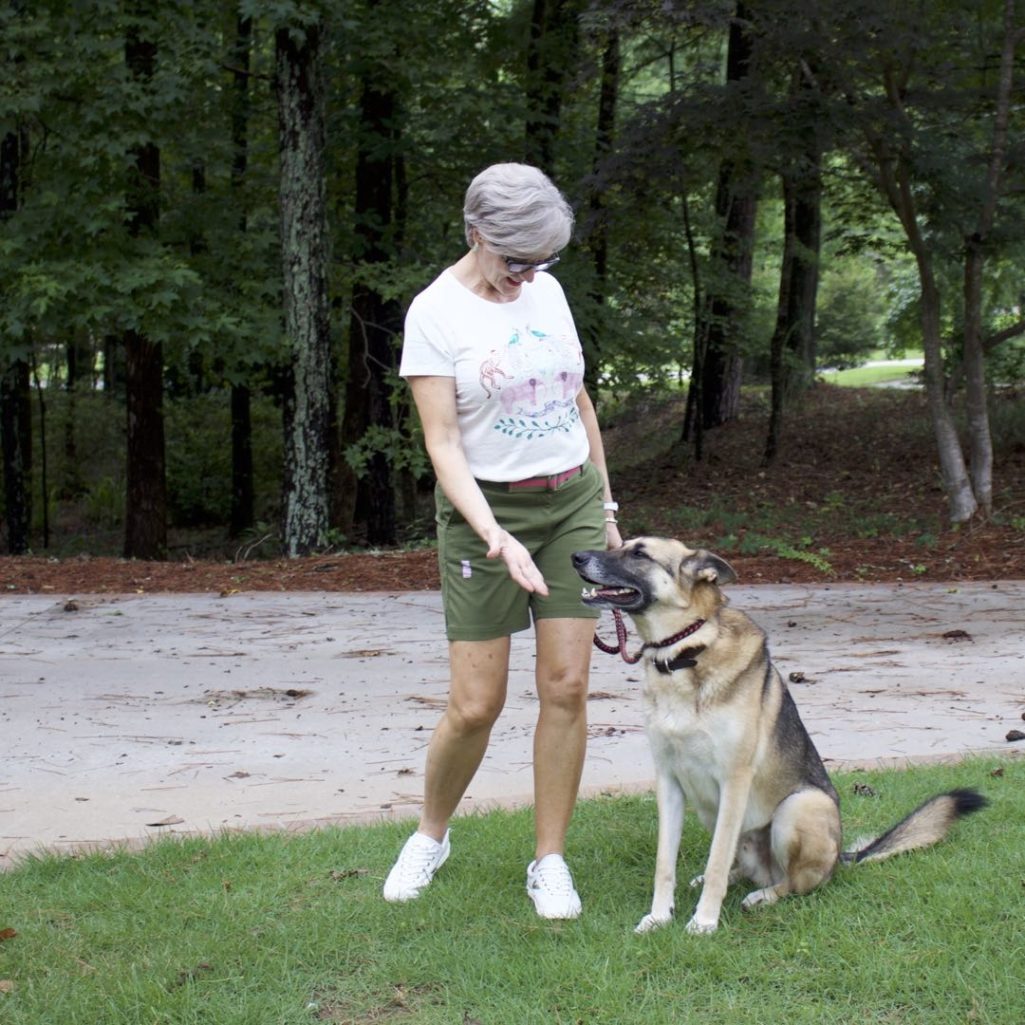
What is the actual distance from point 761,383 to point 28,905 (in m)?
24.1

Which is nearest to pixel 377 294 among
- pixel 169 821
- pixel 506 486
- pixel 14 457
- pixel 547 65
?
pixel 547 65

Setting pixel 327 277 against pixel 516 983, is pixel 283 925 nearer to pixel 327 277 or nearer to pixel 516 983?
pixel 516 983

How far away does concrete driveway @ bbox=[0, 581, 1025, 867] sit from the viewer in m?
5.73

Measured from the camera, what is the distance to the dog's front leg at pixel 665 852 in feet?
13.8

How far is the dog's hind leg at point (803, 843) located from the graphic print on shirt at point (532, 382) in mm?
1487

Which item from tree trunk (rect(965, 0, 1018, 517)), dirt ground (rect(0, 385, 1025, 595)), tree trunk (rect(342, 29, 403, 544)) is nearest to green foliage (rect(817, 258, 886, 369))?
dirt ground (rect(0, 385, 1025, 595))

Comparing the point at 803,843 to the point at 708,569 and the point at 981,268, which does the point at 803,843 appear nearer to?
the point at 708,569

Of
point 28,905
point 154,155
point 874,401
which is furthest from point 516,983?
point 874,401

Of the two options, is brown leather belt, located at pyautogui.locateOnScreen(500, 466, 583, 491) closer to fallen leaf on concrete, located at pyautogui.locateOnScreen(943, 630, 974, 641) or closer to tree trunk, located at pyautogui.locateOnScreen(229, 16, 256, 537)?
fallen leaf on concrete, located at pyautogui.locateOnScreen(943, 630, 974, 641)

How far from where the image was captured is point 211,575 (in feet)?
40.3

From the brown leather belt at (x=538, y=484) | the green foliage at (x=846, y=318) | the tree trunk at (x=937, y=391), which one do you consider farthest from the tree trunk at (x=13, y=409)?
the green foliage at (x=846, y=318)

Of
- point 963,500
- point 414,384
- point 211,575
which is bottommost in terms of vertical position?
point 211,575

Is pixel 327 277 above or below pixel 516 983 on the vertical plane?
above

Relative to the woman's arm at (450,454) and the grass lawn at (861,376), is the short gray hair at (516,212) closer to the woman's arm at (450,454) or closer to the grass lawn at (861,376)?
the woman's arm at (450,454)
